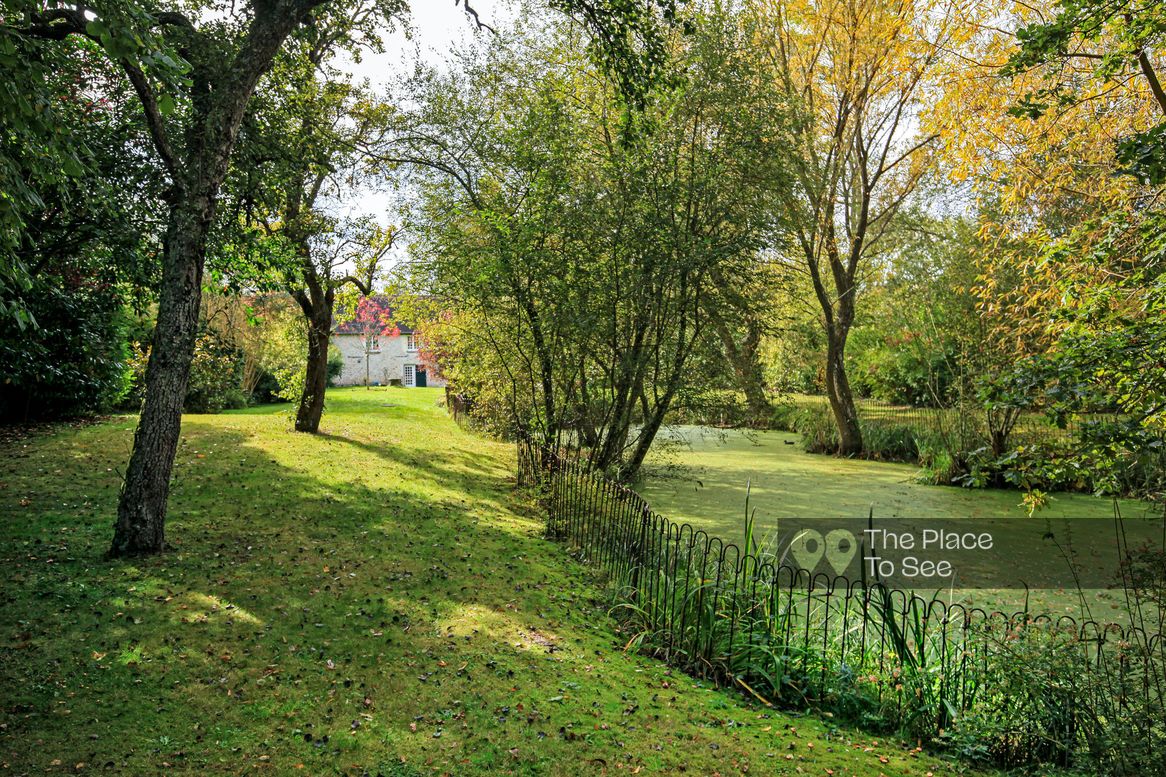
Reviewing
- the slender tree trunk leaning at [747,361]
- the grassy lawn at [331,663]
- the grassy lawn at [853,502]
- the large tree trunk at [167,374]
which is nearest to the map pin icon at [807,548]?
the grassy lawn at [853,502]

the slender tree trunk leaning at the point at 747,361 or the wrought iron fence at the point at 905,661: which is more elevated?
the slender tree trunk leaning at the point at 747,361

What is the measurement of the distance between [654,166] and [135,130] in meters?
5.97

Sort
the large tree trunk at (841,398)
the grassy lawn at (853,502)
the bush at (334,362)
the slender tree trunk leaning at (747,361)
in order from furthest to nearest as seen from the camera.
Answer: the bush at (334,362)
the large tree trunk at (841,398)
the slender tree trunk leaning at (747,361)
the grassy lawn at (853,502)

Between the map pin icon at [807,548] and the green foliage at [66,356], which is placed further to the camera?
the green foliage at [66,356]

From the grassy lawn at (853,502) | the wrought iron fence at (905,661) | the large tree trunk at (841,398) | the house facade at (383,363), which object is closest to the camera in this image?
the wrought iron fence at (905,661)

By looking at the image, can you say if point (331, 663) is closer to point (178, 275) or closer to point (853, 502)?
point (178, 275)

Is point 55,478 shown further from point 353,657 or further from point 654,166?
point 654,166

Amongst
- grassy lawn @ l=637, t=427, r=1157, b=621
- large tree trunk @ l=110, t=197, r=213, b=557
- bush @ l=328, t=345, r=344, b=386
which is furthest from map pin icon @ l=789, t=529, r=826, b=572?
bush @ l=328, t=345, r=344, b=386

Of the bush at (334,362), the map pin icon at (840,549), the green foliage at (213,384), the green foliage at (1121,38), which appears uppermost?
the green foliage at (1121,38)

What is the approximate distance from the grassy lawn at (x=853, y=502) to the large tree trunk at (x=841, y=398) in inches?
57.9

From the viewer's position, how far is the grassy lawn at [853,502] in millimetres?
7559

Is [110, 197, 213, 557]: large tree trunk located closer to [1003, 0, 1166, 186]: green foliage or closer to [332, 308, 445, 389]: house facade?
[1003, 0, 1166, 186]: green foliage

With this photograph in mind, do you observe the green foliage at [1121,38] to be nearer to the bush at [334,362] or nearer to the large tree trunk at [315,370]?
the large tree trunk at [315,370]

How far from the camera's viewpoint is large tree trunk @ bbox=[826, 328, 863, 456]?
690 inches
